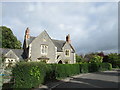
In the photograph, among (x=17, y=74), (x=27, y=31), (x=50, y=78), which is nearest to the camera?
(x=17, y=74)

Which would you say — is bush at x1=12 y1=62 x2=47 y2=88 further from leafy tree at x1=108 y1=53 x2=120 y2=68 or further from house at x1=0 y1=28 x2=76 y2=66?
leafy tree at x1=108 y1=53 x2=120 y2=68

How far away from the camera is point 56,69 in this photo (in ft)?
49.3

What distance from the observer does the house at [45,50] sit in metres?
27.4

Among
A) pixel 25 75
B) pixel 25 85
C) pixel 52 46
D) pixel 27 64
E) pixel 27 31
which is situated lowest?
pixel 25 85

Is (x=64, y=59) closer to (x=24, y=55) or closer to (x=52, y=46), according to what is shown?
(x=52, y=46)

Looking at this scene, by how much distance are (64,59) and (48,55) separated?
521 cm

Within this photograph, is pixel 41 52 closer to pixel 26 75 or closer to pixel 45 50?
pixel 45 50

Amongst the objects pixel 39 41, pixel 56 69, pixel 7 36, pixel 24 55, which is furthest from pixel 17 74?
pixel 7 36

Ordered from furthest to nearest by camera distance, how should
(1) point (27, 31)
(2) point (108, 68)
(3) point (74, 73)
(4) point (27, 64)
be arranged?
(2) point (108, 68) < (1) point (27, 31) < (3) point (74, 73) < (4) point (27, 64)

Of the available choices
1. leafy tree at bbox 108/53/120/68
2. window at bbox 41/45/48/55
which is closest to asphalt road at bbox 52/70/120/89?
window at bbox 41/45/48/55

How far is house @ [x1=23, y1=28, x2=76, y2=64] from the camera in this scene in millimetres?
27375

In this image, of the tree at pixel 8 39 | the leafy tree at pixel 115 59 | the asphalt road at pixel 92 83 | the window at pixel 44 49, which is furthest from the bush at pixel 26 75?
the leafy tree at pixel 115 59

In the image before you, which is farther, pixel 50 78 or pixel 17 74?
pixel 50 78

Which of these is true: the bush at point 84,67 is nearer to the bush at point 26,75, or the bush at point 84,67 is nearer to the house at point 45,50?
the house at point 45,50
